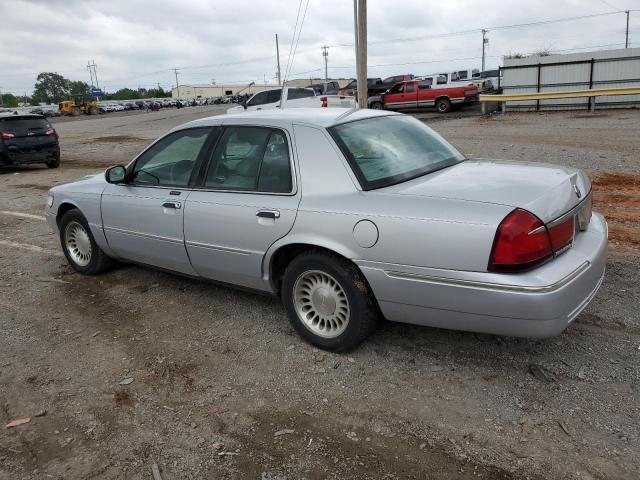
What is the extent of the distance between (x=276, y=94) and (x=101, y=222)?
1907 centimetres

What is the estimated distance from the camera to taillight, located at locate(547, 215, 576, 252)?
306 cm

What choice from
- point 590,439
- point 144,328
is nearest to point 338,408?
point 590,439

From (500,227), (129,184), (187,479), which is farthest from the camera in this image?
(129,184)

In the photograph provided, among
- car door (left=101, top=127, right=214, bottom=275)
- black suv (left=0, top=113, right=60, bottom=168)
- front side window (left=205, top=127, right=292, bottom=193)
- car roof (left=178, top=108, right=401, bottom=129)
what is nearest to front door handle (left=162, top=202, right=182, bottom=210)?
car door (left=101, top=127, right=214, bottom=275)

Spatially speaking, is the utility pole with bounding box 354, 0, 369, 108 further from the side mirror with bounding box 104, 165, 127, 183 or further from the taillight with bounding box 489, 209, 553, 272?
the taillight with bounding box 489, 209, 553, 272

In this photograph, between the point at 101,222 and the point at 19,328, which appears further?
the point at 101,222

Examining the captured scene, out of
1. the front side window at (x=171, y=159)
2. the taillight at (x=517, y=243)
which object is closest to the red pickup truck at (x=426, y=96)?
the front side window at (x=171, y=159)

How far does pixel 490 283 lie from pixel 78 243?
14.2ft

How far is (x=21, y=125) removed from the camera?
15.2 m

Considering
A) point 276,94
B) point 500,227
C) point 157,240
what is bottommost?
point 157,240

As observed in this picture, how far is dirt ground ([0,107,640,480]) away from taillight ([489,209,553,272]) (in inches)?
31.7

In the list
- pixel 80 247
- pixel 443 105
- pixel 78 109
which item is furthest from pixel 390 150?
pixel 78 109

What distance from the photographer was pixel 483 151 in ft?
40.6

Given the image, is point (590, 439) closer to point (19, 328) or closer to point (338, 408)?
point (338, 408)
